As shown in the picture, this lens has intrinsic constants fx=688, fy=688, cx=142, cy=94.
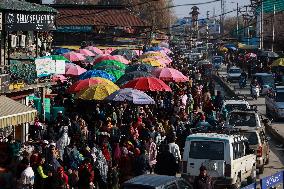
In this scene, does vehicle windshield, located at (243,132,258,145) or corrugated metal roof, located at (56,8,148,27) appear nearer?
vehicle windshield, located at (243,132,258,145)

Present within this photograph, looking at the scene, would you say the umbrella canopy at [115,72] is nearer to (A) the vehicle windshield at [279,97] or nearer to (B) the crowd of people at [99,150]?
(B) the crowd of people at [99,150]

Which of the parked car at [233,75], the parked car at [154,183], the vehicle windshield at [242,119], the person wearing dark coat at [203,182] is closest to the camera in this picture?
the parked car at [154,183]

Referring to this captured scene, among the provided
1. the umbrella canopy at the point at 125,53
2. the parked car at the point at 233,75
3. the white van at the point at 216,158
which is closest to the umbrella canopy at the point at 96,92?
the white van at the point at 216,158

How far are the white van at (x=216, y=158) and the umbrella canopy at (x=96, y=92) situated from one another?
27.3ft

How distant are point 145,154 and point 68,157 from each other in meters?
2.14

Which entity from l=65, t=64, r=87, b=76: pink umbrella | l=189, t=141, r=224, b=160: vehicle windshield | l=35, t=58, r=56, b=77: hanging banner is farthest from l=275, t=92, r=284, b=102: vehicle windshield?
l=189, t=141, r=224, b=160: vehicle windshield

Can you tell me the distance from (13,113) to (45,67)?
629 cm

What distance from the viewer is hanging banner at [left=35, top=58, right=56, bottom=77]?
2552 cm

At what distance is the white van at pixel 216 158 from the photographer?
17594mm

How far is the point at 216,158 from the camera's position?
58.1ft

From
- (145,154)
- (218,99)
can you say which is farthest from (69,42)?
(145,154)

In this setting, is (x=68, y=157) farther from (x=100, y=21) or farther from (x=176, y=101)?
(x=100, y=21)

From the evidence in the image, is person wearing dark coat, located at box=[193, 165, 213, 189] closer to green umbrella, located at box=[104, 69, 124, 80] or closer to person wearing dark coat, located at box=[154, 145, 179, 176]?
person wearing dark coat, located at box=[154, 145, 179, 176]

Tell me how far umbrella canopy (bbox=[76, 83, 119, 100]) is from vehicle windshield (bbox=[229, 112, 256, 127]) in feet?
15.7
